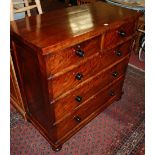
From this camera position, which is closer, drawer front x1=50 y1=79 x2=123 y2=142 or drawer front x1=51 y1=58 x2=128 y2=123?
drawer front x1=51 y1=58 x2=128 y2=123

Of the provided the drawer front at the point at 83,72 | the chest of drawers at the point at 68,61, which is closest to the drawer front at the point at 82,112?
the chest of drawers at the point at 68,61

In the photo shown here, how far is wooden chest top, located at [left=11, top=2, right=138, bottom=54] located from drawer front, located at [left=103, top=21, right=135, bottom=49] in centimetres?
6

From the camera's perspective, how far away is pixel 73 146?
1.61 m

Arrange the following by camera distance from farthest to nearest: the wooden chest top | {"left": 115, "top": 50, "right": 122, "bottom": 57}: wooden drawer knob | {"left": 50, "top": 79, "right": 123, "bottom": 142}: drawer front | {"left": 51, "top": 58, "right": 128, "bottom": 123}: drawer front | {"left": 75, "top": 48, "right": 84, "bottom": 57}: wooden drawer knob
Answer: {"left": 115, "top": 50, "right": 122, "bottom": 57}: wooden drawer knob < {"left": 50, "top": 79, "right": 123, "bottom": 142}: drawer front < {"left": 51, "top": 58, "right": 128, "bottom": 123}: drawer front < {"left": 75, "top": 48, "right": 84, "bottom": 57}: wooden drawer knob < the wooden chest top

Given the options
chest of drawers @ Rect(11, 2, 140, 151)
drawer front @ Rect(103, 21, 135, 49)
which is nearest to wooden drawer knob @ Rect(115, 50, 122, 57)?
chest of drawers @ Rect(11, 2, 140, 151)

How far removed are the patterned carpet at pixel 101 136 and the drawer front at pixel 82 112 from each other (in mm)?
178

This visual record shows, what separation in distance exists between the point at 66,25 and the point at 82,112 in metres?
0.78

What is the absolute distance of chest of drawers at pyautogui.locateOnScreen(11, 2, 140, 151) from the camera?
1.05 m

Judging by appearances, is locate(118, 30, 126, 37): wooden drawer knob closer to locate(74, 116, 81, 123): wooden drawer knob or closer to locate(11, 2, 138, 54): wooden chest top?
locate(11, 2, 138, 54): wooden chest top

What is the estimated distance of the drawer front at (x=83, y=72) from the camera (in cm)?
114

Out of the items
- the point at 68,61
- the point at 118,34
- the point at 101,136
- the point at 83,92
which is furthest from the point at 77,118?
the point at 118,34

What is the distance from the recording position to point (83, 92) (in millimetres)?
1434

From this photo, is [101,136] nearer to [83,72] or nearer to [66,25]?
[83,72]
